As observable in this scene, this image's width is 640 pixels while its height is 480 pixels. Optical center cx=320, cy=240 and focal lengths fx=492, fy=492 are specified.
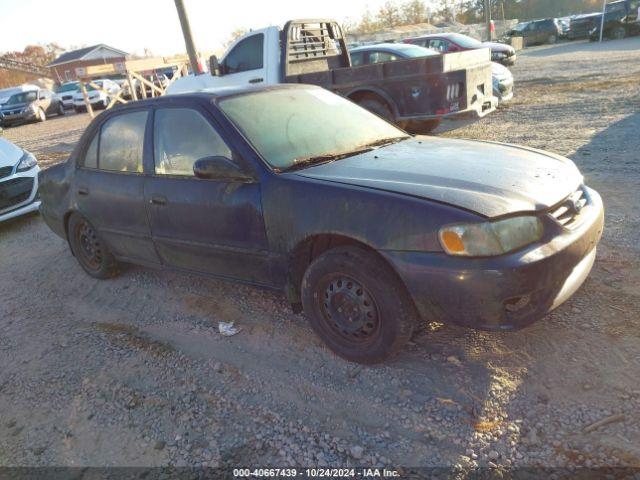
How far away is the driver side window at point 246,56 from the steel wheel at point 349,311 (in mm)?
6806

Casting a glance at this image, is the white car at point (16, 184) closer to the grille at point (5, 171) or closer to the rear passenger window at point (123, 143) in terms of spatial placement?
the grille at point (5, 171)

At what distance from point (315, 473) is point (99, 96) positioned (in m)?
26.4

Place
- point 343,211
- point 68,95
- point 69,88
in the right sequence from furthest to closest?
point 69,88, point 68,95, point 343,211

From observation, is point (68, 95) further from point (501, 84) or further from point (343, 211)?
point (343, 211)

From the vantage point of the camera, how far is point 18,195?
22.6 ft

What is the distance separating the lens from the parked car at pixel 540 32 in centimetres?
3416

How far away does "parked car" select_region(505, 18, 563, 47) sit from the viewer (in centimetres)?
3416

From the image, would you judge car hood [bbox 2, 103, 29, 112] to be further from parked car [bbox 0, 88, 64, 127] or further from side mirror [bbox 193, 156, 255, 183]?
side mirror [bbox 193, 156, 255, 183]

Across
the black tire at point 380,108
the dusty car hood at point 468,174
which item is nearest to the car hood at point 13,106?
the black tire at point 380,108

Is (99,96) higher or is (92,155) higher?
(92,155)

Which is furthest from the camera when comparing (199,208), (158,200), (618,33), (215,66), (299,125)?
(618,33)

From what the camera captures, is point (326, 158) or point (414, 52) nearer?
point (326, 158)

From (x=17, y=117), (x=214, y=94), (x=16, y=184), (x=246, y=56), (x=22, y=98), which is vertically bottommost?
(x=17, y=117)

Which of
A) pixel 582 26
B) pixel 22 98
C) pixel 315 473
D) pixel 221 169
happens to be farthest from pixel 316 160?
pixel 582 26
